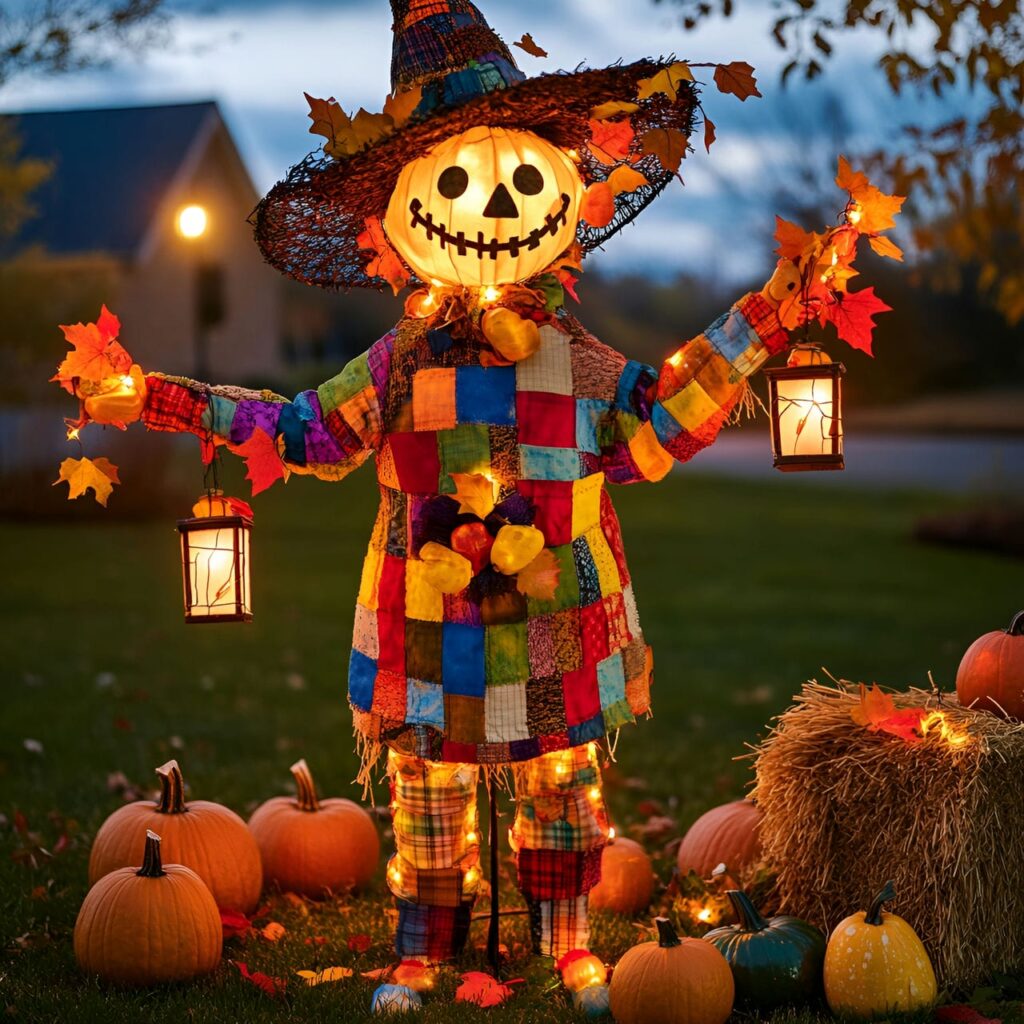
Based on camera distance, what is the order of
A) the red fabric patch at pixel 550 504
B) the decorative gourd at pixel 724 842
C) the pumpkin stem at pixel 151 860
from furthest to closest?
the decorative gourd at pixel 724 842 < the pumpkin stem at pixel 151 860 < the red fabric patch at pixel 550 504

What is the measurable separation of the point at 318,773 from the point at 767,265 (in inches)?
1041

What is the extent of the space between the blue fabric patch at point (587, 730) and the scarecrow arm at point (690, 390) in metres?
0.70

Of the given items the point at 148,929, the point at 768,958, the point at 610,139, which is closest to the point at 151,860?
the point at 148,929

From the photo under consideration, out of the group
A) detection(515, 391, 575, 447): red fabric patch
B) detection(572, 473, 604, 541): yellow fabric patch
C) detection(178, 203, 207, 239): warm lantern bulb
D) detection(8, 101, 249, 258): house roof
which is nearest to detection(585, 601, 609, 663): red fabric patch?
detection(572, 473, 604, 541): yellow fabric patch

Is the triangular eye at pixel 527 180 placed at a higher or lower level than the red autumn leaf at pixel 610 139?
lower

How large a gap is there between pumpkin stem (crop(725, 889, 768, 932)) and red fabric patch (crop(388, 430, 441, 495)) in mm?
1381

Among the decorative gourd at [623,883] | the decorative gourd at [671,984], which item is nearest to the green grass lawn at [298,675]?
the decorative gourd at [623,883]

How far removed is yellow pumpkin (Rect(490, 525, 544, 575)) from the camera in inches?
141

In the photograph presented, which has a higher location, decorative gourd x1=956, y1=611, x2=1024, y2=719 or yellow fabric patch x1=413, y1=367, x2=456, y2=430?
yellow fabric patch x1=413, y1=367, x2=456, y2=430

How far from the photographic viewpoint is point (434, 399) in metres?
3.77

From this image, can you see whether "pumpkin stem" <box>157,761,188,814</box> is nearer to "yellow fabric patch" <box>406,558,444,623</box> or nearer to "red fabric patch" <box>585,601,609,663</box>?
"yellow fabric patch" <box>406,558,444,623</box>

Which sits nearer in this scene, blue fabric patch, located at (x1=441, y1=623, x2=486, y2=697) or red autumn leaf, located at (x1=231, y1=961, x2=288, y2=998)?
blue fabric patch, located at (x1=441, y1=623, x2=486, y2=697)

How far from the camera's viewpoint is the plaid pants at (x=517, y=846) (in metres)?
3.92

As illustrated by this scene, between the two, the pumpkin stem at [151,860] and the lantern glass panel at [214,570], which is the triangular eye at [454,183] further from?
the pumpkin stem at [151,860]
